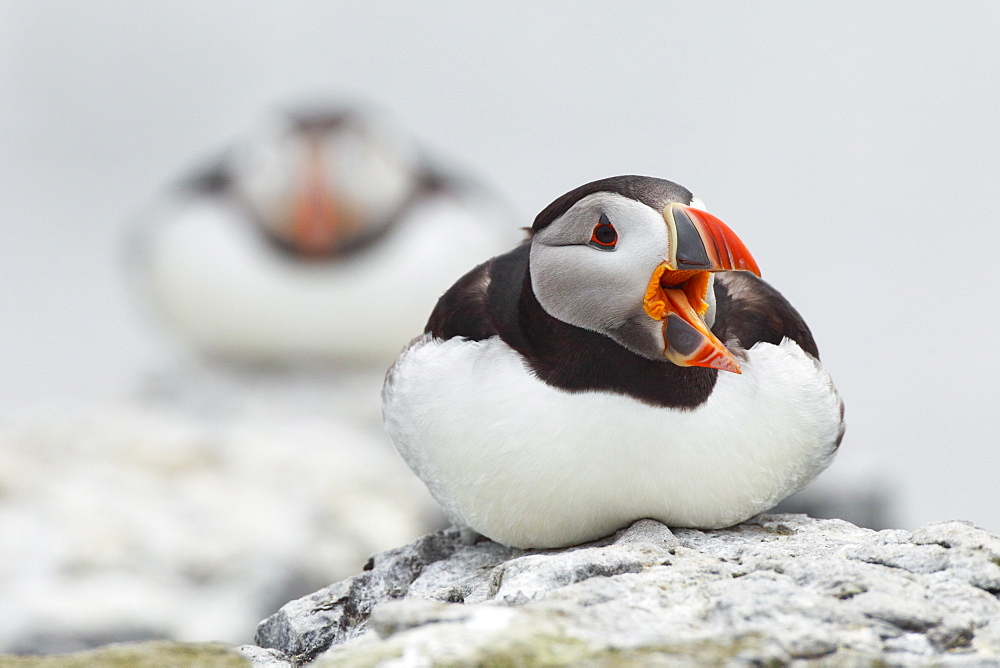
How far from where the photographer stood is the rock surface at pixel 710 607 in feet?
8.00

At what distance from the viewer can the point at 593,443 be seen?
318cm

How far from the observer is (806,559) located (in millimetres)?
2918

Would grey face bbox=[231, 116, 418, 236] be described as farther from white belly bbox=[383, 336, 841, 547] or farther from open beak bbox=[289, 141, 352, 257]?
white belly bbox=[383, 336, 841, 547]

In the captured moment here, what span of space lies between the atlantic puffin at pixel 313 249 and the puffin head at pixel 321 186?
0.03 feet

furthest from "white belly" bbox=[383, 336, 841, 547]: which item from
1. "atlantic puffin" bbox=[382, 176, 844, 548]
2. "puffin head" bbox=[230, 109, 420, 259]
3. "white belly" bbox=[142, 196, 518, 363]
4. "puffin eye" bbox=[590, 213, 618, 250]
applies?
"puffin head" bbox=[230, 109, 420, 259]

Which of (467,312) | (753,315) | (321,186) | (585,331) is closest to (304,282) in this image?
(321,186)

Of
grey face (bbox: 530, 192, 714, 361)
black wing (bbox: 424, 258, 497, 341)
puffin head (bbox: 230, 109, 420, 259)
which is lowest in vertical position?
grey face (bbox: 530, 192, 714, 361)

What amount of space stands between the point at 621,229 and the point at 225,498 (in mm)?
5527

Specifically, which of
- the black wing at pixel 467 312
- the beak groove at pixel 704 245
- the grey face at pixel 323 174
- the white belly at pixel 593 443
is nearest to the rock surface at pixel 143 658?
the white belly at pixel 593 443

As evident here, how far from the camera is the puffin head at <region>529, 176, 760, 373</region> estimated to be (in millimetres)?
2898

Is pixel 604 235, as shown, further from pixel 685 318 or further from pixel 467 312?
pixel 467 312

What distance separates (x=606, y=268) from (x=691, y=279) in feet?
0.74

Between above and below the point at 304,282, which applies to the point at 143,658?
below

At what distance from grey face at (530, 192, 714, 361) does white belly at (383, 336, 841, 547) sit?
186mm
